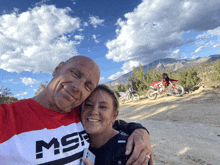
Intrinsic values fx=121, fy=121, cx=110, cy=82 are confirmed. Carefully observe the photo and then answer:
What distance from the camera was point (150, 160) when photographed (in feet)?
4.32

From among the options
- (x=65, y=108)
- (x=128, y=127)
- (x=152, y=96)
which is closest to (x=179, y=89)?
(x=152, y=96)

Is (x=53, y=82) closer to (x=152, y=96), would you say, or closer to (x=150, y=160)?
(x=150, y=160)

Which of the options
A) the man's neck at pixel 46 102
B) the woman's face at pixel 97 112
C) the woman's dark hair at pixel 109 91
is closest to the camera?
the man's neck at pixel 46 102

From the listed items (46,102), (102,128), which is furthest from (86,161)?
(46,102)

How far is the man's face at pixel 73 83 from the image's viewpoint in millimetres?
1176

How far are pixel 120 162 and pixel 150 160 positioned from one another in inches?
15.4

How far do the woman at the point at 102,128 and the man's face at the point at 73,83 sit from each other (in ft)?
0.49

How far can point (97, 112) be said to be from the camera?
1326 mm

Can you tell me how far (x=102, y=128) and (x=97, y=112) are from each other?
189 millimetres

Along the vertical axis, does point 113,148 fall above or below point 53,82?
below

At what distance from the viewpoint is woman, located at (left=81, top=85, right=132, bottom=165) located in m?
1.20

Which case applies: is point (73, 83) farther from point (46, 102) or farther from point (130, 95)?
point (130, 95)

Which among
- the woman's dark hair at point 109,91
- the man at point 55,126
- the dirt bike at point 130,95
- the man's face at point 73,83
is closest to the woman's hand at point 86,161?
the man at point 55,126

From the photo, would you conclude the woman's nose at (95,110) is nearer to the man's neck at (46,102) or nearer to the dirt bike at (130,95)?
the man's neck at (46,102)
